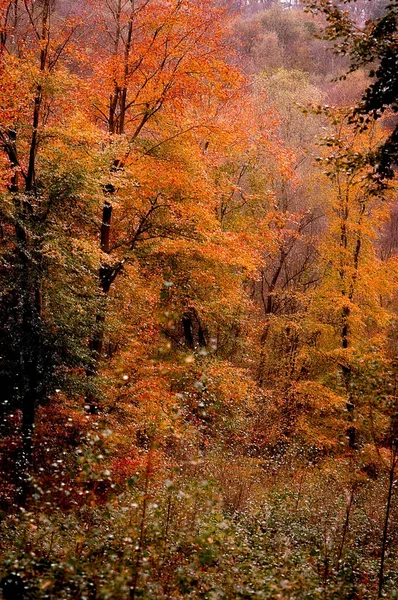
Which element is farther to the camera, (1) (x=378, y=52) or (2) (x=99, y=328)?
(2) (x=99, y=328)

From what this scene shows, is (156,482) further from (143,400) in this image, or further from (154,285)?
(154,285)

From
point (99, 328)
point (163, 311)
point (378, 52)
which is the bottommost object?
point (99, 328)

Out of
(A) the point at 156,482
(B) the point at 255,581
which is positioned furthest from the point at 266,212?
(B) the point at 255,581

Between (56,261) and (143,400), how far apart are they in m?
3.88

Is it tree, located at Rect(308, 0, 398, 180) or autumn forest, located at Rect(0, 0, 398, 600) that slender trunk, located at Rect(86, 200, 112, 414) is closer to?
autumn forest, located at Rect(0, 0, 398, 600)

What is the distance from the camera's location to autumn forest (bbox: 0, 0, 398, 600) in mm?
6621

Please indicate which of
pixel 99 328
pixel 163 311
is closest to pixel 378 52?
pixel 163 311

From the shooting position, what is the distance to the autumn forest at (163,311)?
261 inches

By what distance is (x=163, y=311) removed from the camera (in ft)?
27.9

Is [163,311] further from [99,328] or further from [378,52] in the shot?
[378,52]

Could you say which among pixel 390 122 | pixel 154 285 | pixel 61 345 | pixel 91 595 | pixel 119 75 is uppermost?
pixel 390 122

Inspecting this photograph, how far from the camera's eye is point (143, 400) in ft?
41.7

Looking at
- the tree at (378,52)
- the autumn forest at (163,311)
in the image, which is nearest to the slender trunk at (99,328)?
the autumn forest at (163,311)

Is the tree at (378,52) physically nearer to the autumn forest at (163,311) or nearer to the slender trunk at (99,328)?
the autumn forest at (163,311)
